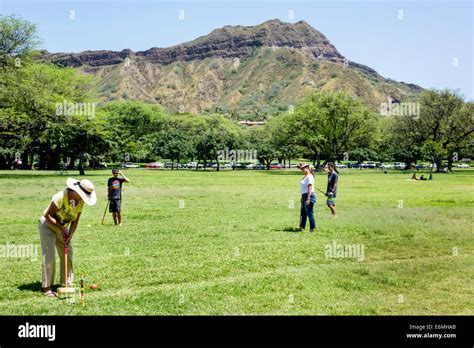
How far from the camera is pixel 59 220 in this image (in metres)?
8.77

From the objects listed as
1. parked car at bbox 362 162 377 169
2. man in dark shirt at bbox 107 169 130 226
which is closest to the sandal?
man in dark shirt at bbox 107 169 130 226

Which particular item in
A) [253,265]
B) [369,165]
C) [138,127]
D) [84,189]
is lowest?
[253,265]

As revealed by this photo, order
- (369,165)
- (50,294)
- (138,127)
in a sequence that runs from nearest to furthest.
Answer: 1. (50,294)
2. (369,165)
3. (138,127)

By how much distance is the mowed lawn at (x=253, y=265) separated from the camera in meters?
8.12

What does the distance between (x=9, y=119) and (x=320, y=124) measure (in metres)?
45.7

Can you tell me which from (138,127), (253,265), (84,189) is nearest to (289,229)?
(253,265)

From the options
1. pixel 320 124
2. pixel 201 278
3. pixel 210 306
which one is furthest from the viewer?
pixel 320 124

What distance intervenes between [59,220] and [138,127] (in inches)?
4042

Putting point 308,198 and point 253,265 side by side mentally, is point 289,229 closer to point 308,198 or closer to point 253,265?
point 308,198

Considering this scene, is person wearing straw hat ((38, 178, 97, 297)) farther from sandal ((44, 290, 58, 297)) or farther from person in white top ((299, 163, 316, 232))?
person in white top ((299, 163, 316, 232))

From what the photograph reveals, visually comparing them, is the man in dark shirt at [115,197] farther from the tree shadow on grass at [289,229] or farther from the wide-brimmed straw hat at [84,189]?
the wide-brimmed straw hat at [84,189]
